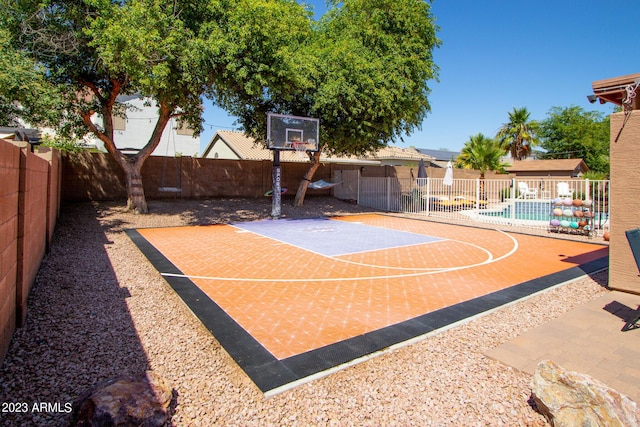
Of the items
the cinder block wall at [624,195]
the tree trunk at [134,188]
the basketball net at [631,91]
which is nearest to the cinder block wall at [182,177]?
the tree trunk at [134,188]

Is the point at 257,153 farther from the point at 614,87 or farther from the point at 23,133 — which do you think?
the point at 614,87

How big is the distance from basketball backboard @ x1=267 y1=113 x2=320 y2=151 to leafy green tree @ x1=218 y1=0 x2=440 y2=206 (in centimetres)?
69

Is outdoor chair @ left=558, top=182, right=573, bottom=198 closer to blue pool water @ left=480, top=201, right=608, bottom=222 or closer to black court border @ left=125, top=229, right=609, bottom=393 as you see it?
blue pool water @ left=480, top=201, right=608, bottom=222

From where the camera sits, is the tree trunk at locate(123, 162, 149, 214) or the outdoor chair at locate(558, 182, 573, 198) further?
the tree trunk at locate(123, 162, 149, 214)

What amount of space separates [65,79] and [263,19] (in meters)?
7.03

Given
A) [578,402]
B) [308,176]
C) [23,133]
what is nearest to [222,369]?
[578,402]

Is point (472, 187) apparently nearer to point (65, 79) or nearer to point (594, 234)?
point (594, 234)

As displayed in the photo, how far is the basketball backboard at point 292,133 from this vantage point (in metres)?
14.6

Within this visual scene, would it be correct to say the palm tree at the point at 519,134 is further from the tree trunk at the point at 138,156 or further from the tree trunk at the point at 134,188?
the tree trunk at the point at 134,188

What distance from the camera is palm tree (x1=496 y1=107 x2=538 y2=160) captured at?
3331 centimetres

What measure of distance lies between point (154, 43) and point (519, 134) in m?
32.3

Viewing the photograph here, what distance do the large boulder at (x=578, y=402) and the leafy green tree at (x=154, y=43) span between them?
10.9m

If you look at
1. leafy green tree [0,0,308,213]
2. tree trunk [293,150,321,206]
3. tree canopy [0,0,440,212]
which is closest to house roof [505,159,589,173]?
tree canopy [0,0,440,212]

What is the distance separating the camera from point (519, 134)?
33594mm
